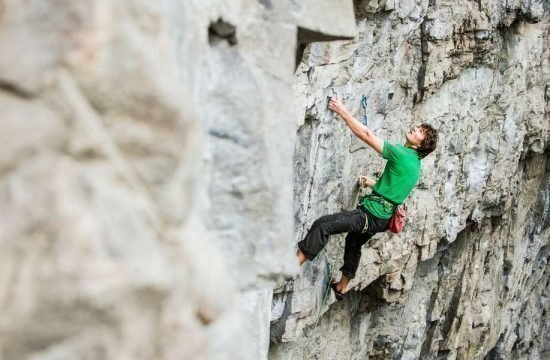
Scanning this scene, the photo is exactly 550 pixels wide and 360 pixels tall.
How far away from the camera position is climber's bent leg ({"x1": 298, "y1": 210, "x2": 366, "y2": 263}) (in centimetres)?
664

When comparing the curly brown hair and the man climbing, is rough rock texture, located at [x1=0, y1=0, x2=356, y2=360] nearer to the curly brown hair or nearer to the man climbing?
the man climbing

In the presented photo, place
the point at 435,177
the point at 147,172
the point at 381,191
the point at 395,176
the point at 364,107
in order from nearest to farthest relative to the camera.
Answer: the point at 147,172 → the point at 395,176 → the point at 381,191 → the point at 364,107 → the point at 435,177

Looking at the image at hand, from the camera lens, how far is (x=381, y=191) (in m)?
6.57

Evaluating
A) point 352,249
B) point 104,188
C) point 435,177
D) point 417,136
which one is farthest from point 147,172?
point 435,177

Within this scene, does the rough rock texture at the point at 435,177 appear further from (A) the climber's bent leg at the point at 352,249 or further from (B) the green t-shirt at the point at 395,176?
(B) the green t-shirt at the point at 395,176

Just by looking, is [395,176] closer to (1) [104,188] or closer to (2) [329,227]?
(2) [329,227]

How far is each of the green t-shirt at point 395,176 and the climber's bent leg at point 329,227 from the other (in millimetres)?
145

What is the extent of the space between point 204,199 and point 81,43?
2.59 feet

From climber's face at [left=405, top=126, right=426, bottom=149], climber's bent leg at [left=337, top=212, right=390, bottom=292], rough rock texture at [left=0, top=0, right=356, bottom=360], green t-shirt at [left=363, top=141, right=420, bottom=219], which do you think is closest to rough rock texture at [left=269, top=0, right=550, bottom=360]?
climber's bent leg at [left=337, top=212, right=390, bottom=292]

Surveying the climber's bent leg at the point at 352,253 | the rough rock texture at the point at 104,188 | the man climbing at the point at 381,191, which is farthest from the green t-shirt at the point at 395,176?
the rough rock texture at the point at 104,188

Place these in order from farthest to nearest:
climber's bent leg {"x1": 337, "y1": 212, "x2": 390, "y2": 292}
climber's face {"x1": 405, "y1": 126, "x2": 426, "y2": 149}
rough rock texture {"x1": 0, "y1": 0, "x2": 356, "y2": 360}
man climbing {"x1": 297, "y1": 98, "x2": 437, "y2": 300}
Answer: climber's bent leg {"x1": 337, "y1": 212, "x2": 390, "y2": 292}
climber's face {"x1": 405, "y1": 126, "x2": 426, "y2": 149}
man climbing {"x1": 297, "y1": 98, "x2": 437, "y2": 300}
rough rock texture {"x1": 0, "y1": 0, "x2": 356, "y2": 360}

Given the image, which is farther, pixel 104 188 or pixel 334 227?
pixel 334 227

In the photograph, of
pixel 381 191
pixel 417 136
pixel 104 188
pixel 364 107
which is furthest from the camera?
pixel 364 107

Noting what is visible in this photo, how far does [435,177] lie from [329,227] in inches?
129
